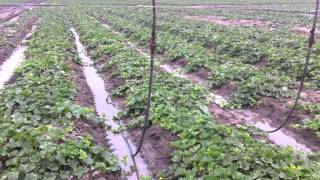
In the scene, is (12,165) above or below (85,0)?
above

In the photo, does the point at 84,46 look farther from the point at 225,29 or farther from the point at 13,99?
the point at 13,99

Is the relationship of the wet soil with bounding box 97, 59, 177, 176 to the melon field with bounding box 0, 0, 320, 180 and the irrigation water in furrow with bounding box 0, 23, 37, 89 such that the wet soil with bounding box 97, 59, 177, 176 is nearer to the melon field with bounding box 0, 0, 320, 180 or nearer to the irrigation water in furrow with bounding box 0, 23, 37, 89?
the melon field with bounding box 0, 0, 320, 180

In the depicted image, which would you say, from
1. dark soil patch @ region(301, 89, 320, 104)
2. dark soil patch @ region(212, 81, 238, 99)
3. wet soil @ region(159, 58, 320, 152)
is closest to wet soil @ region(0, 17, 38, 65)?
dark soil patch @ region(212, 81, 238, 99)

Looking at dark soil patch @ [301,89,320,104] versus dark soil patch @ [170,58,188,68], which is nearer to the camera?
dark soil patch @ [301,89,320,104]

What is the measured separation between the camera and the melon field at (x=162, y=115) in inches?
256

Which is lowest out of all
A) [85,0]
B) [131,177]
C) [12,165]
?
[85,0]

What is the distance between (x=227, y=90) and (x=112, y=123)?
3526mm

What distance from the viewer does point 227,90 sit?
1143 centimetres

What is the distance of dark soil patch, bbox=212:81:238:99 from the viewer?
11171 mm

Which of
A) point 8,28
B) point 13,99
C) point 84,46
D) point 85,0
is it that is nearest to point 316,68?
point 13,99

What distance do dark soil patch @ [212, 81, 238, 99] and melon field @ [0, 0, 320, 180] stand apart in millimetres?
38

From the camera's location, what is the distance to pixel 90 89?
12.3 metres

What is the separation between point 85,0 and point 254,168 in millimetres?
56071

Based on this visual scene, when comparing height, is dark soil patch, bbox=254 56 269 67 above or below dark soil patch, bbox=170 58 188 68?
above
